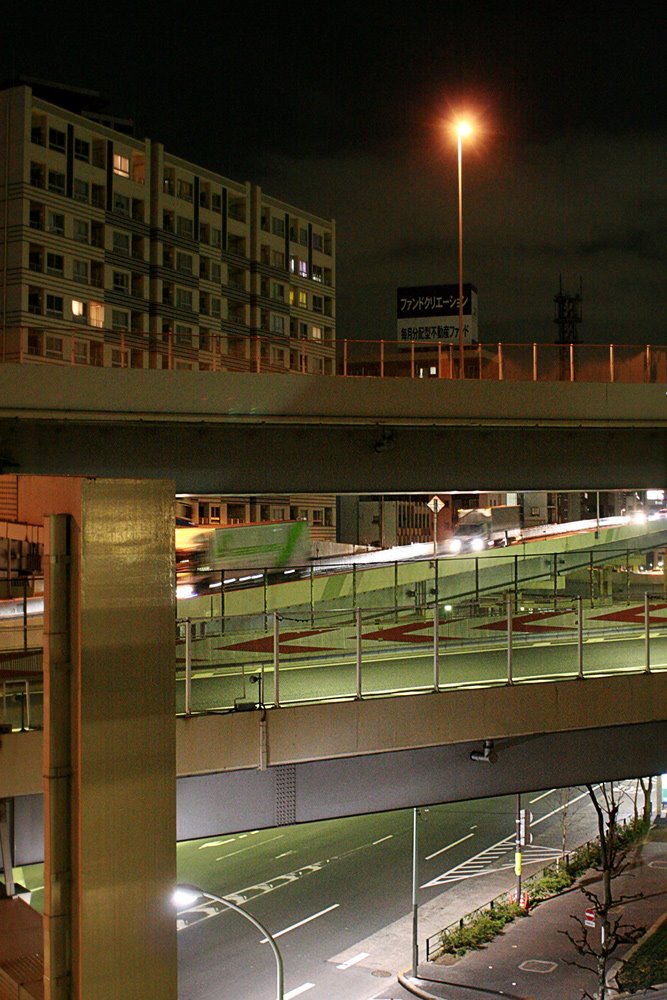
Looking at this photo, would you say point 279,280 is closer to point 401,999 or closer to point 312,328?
point 312,328

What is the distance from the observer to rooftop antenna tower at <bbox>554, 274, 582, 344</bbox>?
99812 millimetres

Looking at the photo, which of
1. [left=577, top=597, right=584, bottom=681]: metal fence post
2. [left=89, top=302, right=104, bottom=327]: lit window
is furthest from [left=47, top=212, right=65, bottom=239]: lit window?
[left=577, top=597, right=584, bottom=681]: metal fence post

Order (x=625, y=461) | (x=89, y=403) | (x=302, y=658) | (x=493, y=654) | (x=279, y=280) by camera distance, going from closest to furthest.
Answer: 1. (x=302, y=658)
2. (x=493, y=654)
3. (x=89, y=403)
4. (x=625, y=461)
5. (x=279, y=280)

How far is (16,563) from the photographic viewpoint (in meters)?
16.2

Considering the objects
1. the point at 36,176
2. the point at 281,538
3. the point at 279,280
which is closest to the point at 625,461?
the point at 281,538

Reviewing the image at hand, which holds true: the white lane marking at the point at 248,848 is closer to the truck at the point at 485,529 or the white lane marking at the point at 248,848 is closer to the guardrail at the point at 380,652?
the truck at the point at 485,529

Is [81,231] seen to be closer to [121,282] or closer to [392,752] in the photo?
[121,282]

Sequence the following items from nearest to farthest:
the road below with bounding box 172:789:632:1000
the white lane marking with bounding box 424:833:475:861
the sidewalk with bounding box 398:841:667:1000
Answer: the sidewalk with bounding box 398:841:667:1000, the road below with bounding box 172:789:632:1000, the white lane marking with bounding box 424:833:475:861

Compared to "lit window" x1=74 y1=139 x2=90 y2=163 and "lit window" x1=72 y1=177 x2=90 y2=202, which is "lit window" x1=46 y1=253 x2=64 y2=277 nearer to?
"lit window" x1=72 y1=177 x2=90 y2=202

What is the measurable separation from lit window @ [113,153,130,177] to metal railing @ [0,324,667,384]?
48.2 metres

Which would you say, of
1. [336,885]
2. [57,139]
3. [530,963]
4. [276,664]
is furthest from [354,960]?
[57,139]

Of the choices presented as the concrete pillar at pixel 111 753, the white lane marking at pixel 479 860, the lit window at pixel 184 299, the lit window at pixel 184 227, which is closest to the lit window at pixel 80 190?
the lit window at pixel 184 227

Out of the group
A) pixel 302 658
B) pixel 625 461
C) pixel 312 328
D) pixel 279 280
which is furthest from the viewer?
pixel 312 328

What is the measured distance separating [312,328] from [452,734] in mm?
78121
